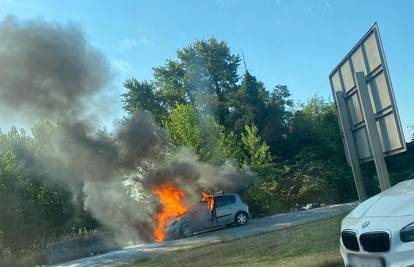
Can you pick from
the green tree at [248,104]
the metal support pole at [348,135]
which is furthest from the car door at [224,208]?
the green tree at [248,104]

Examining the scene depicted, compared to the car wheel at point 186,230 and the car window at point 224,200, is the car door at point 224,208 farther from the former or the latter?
the car wheel at point 186,230

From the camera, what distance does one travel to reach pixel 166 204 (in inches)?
1024

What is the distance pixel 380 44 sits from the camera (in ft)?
21.0

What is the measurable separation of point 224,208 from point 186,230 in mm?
1929

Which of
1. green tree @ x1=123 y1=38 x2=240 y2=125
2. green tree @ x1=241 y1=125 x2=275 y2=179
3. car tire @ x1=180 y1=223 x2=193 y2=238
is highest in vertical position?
green tree @ x1=123 y1=38 x2=240 y2=125

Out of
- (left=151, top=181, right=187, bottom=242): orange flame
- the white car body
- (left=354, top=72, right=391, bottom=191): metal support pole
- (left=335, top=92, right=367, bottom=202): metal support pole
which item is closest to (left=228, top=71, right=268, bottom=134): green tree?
(left=151, top=181, right=187, bottom=242): orange flame

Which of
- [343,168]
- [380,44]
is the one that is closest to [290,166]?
[343,168]

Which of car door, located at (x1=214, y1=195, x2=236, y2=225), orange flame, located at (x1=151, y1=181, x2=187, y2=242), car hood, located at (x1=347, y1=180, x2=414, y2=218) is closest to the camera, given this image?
car hood, located at (x1=347, y1=180, x2=414, y2=218)

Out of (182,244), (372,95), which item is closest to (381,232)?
(372,95)

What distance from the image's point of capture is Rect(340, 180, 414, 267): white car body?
4430mm

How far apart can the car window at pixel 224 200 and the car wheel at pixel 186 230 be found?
152 cm

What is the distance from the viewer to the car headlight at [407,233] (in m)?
4.39

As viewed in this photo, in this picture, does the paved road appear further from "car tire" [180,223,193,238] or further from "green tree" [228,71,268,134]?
"green tree" [228,71,268,134]

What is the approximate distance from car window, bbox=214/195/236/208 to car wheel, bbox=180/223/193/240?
152 cm
